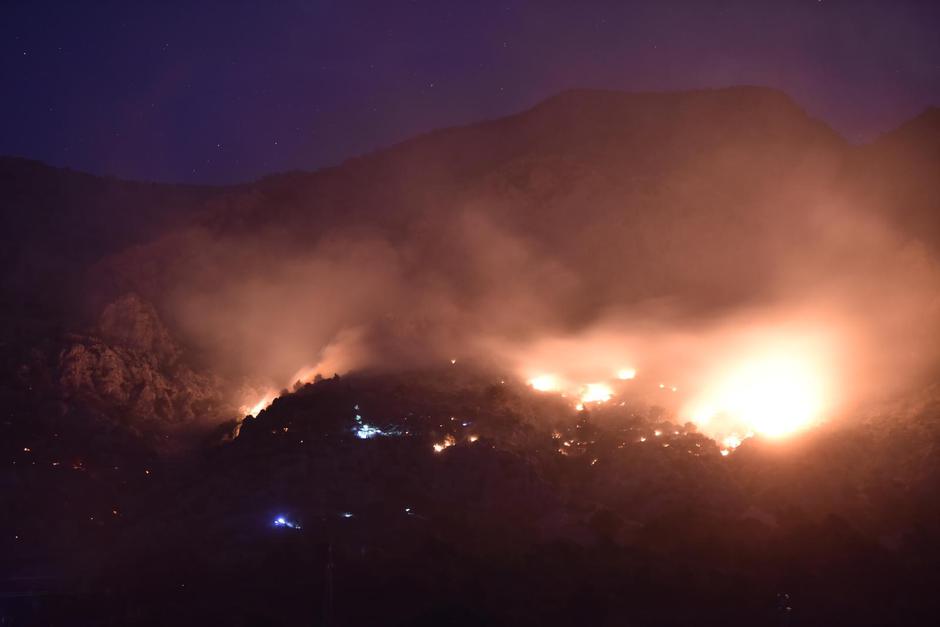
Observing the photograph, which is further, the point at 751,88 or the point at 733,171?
the point at 751,88

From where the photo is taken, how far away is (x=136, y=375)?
145ft

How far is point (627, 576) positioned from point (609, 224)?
103ft

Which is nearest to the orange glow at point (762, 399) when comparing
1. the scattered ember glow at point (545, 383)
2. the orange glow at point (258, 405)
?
the scattered ember glow at point (545, 383)

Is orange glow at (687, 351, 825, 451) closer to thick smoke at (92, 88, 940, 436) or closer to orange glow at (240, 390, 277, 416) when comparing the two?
thick smoke at (92, 88, 940, 436)

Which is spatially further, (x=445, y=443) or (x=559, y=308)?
(x=559, y=308)

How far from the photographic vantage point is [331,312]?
55.2m

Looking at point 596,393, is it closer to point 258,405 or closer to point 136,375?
point 258,405

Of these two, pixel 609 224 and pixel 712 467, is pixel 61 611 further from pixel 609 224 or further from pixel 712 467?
pixel 609 224

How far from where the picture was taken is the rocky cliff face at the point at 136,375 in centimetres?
4184

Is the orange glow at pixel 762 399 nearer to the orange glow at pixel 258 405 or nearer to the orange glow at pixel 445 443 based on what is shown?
the orange glow at pixel 445 443

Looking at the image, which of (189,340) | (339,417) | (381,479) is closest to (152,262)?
(189,340)

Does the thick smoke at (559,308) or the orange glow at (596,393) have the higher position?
the thick smoke at (559,308)

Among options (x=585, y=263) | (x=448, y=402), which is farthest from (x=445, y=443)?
(x=585, y=263)

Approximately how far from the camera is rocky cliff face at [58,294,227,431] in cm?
4184
